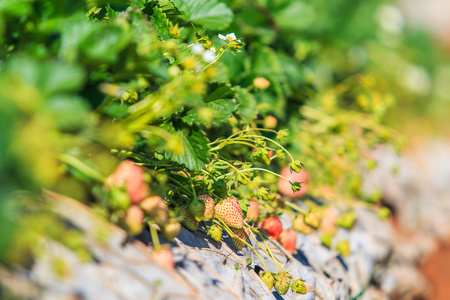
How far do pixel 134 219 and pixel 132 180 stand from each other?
2.9 inches

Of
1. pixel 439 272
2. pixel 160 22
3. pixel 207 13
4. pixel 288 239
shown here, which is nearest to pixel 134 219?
pixel 160 22

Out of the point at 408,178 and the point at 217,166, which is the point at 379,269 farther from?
the point at 217,166

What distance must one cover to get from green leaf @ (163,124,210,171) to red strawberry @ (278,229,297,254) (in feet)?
1.47

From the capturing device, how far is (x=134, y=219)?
0.70m

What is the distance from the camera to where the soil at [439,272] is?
82.7 inches

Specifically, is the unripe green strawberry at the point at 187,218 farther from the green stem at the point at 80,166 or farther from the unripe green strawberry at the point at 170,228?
the green stem at the point at 80,166

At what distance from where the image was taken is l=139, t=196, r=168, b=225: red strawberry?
2.41ft

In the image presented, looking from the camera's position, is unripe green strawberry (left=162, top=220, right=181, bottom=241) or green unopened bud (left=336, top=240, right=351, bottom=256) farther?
green unopened bud (left=336, top=240, right=351, bottom=256)

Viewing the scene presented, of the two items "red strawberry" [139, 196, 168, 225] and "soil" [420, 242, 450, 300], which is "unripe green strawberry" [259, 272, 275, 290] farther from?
"soil" [420, 242, 450, 300]

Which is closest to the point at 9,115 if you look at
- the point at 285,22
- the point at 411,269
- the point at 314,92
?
the point at 285,22

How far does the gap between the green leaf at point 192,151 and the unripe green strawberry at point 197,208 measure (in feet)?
0.26

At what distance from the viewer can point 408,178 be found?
8.03ft

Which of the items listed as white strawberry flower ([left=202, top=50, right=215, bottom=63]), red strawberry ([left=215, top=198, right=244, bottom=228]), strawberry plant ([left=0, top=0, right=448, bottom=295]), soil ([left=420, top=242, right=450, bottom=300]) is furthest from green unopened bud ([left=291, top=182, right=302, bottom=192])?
soil ([left=420, top=242, right=450, bottom=300])

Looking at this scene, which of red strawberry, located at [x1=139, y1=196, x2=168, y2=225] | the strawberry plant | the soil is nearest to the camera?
the strawberry plant
